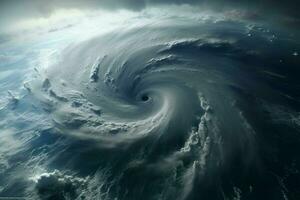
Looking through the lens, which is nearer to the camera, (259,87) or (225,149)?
(225,149)

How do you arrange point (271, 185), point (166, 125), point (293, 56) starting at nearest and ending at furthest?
point (271, 185), point (166, 125), point (293, 56)

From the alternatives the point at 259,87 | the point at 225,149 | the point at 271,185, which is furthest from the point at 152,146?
the point at 259,87

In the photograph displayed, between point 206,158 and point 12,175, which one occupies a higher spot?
point 206,158

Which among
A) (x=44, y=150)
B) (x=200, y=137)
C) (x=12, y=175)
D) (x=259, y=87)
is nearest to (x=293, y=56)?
(x=259, y=87)

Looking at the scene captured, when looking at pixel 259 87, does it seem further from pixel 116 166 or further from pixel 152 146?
pixel 116 166

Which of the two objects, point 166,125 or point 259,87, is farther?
point 259,87

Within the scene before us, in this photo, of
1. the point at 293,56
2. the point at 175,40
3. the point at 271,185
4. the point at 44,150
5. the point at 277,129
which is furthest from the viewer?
the point at 175,40

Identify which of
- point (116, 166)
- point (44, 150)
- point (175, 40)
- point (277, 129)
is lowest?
point (44, 150)

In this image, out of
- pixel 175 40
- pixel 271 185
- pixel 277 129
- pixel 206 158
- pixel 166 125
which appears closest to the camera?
pixel 271 185

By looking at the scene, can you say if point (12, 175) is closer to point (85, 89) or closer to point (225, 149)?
point (85, 89)
